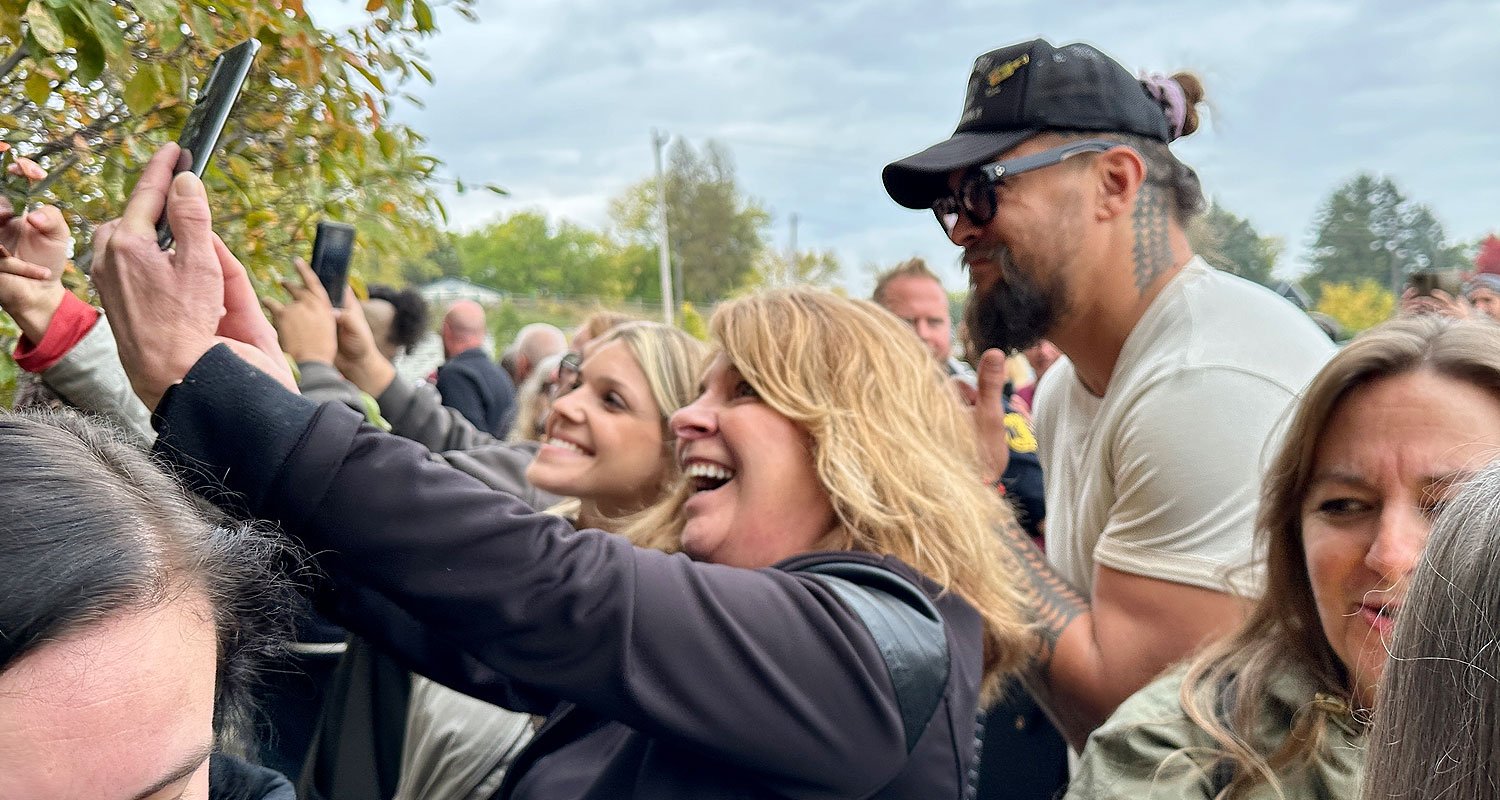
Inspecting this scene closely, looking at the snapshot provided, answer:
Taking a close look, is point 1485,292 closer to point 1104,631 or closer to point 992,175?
point 992,175

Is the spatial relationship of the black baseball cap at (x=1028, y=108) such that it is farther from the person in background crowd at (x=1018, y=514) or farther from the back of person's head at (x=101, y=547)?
the back of person's head at (x=101, y=547)

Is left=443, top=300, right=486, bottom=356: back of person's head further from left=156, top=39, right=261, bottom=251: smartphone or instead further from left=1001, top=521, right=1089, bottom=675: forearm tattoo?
left=156, top=39, right=261, bottom=251: smartphone

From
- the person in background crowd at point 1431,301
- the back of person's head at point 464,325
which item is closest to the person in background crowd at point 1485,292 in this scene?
the person in background crowd at point 1431,301

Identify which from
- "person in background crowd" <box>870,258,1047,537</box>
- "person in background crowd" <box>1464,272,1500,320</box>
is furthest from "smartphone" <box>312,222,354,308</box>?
"person in background crowd" <box>1464,272,1500,320</box>

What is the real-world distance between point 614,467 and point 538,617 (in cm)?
146

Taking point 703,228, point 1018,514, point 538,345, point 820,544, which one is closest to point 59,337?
point 820,544

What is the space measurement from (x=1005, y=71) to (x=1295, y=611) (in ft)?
4.33

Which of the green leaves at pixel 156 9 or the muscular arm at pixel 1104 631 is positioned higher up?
the green leaves at pixel 156 9

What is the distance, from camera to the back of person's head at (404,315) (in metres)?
6.50

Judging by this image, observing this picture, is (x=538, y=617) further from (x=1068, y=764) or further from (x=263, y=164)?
(x=1068, y=764)

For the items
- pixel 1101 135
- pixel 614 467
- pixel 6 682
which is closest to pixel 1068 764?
pixel 614 467

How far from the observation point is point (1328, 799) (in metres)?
1.56

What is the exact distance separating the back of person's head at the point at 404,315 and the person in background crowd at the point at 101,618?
538 centimetres

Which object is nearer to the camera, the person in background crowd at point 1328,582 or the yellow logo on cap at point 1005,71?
the person in background crowd at point 1328,582
